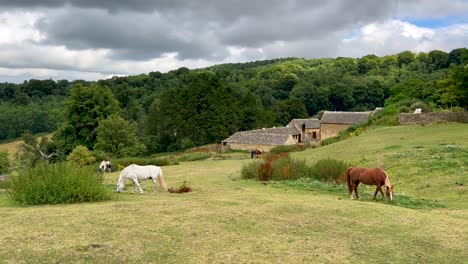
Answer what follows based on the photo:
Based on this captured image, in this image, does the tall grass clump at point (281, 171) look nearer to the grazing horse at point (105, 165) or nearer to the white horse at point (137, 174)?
the white horse at point (137, 174)

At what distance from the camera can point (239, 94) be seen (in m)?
95.1

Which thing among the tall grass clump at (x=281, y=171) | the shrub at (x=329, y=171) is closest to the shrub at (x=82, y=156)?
the tall grass clump at (x=281, y=171)

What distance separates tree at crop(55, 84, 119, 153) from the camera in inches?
2283

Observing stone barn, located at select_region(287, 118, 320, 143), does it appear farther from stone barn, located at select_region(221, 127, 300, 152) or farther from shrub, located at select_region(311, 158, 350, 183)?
shrub, located at select_region(311, 158, 350, 183)

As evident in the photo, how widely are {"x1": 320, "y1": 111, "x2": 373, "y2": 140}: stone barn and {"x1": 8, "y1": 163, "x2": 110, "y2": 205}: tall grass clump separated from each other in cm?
5818

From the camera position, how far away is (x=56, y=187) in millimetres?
11227

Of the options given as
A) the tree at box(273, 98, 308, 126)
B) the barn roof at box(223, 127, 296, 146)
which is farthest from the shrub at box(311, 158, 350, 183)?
the tree at box(273, 98, 308, 126)

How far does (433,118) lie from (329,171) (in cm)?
2165

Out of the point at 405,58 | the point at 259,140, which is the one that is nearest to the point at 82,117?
the point at 259,140

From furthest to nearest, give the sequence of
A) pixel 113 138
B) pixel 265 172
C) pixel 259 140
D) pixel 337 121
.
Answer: pixel 337 121 < pixel 259 140 < pixel 113 138 < pixel 265 172

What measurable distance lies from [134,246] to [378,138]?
88.4 ft

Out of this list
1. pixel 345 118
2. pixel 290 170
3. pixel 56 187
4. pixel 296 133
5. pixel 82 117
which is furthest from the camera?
pixel 296 133

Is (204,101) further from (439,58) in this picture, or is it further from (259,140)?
(439,58)

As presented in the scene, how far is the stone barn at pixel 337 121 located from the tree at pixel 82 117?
33.6 meters
